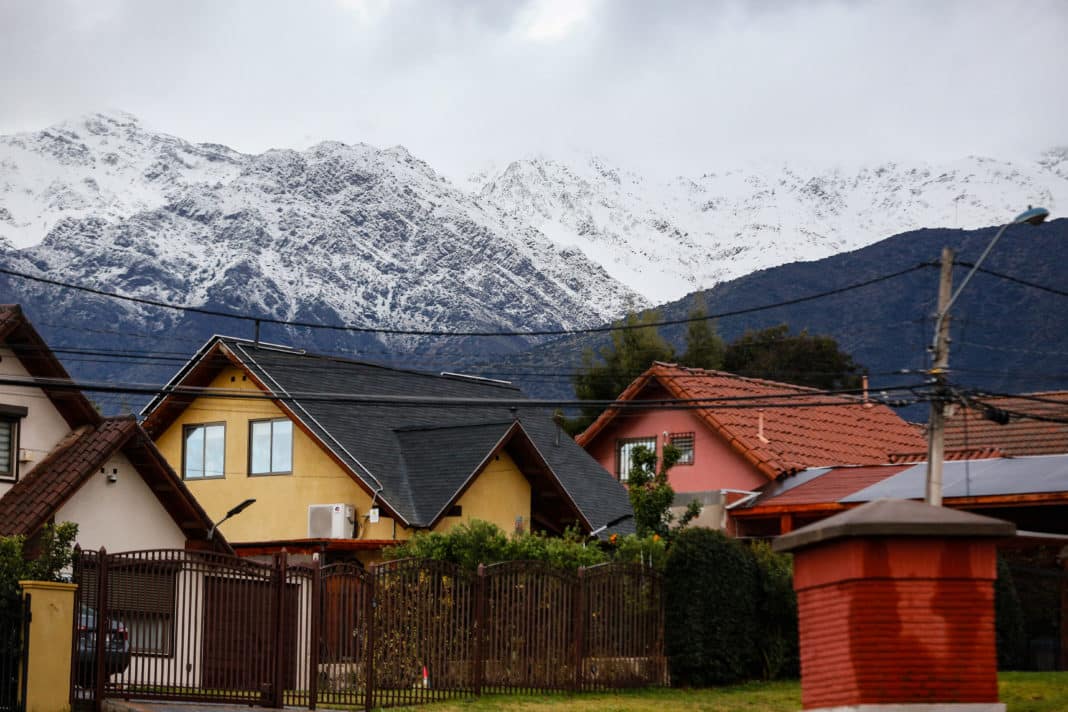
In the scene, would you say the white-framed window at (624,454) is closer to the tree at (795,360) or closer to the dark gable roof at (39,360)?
the dark gable roof at (39,360)

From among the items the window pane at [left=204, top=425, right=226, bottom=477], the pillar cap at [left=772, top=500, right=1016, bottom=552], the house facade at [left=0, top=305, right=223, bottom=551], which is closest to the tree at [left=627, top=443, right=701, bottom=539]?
the house facade at [left=0, top=305, right=223, bottom=551]

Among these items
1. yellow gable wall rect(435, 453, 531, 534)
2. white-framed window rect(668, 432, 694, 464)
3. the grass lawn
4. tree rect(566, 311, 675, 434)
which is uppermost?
tree rect(566, 311, 675, 434)

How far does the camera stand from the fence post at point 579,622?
26473mm

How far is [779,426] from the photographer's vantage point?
48781 mm

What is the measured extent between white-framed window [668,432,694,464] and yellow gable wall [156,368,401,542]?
1255cm

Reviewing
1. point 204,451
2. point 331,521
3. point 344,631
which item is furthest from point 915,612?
point 204,451

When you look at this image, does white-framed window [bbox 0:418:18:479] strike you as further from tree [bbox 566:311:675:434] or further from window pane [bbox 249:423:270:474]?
tree [bbox 566:311:675:434]

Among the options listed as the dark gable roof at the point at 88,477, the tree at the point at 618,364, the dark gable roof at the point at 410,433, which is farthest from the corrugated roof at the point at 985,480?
the tree at the point at 618,364

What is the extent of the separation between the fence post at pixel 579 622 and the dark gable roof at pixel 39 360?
1070cm

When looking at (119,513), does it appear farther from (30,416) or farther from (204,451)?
(204,451)

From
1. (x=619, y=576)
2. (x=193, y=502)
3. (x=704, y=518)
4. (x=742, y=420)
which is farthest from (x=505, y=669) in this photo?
(x=742, y=420)

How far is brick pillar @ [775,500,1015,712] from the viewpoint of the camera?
49.8 feet

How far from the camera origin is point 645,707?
944 inches

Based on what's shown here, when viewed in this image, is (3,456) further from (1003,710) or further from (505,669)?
(1003,710)
